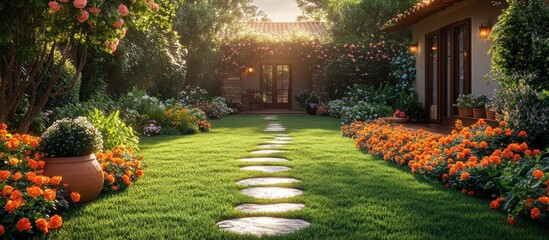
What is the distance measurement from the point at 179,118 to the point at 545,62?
7669mm

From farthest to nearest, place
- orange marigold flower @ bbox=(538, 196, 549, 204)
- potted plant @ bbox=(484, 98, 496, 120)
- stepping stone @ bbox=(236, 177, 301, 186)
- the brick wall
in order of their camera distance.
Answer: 1. the brick wall
2. potted plant @ bbox=(484, 98, 496, 120)
3. stepping stone @ bbox=(236, 177, 301, 186)
4. orange marigold flower @ bbox=(538, 196, 549, 204)

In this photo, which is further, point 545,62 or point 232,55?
point 232,55

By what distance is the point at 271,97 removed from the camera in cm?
2350

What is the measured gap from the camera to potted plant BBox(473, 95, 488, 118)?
855cm

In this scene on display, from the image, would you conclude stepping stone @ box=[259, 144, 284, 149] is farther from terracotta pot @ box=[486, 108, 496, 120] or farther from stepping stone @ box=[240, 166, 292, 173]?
terracotta pot @ box=[486, 108, 496, 120]

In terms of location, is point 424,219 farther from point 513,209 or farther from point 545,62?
point 545,62

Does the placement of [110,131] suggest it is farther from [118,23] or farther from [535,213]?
[535,213]

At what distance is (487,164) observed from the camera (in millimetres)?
4629

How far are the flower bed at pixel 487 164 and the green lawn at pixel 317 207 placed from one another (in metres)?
0.12

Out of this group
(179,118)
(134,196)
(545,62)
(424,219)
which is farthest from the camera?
(179,118)

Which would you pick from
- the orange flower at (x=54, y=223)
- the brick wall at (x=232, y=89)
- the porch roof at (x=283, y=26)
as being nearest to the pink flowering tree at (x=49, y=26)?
the orange flower at (x=54, y=223)

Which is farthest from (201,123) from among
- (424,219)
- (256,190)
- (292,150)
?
(424,219)

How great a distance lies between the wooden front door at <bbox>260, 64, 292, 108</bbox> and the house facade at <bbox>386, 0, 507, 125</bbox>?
11.0 m

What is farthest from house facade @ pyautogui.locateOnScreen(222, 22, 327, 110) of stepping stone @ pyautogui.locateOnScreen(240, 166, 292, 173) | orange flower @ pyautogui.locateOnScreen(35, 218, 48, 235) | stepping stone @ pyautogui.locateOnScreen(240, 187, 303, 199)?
orange flower @ pyautogui.locateOnScreen(35, 218, 48, 235)
